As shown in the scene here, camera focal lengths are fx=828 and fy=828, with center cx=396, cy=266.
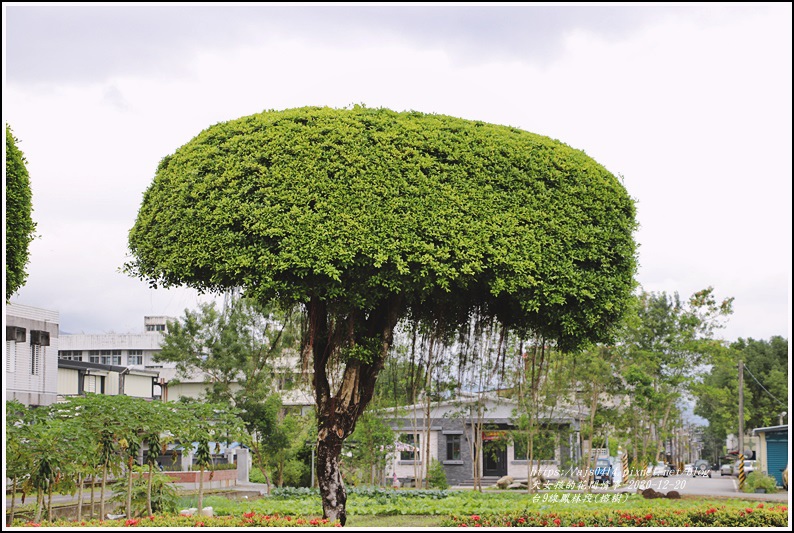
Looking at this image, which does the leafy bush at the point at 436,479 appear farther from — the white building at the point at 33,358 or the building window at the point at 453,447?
the white building at the point at 33,358

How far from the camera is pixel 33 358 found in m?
28.4

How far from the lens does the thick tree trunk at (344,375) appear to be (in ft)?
36.6

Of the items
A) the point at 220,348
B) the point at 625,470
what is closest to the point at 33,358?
the point at 220,348

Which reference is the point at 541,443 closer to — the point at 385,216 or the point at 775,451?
the point at 775,451

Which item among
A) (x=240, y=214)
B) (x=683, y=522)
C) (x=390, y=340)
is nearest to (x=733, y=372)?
(x=683, y=522)

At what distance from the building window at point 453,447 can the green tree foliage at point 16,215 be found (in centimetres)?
2646

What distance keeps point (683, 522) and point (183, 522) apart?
26.3 feet

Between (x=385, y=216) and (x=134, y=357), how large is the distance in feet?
192

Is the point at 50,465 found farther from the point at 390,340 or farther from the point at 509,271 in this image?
the point at 509,271

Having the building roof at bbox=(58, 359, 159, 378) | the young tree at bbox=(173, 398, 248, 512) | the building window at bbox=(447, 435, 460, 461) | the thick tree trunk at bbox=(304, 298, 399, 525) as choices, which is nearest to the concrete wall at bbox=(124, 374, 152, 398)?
the building roof at bbox=(58, 359, 159, 378)

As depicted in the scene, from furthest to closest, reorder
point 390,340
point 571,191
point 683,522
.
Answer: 1. point 683,522
2. point 390,340
3. point 571,191

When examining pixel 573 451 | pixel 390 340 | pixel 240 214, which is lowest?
pixel 573 451

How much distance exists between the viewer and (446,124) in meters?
10.4

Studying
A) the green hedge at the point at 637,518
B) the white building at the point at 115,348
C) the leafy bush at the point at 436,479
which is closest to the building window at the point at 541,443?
the leafy bush at the point at 436,479
